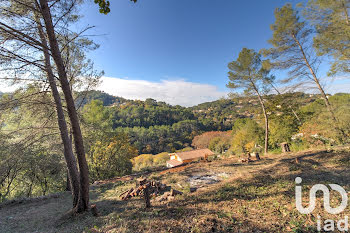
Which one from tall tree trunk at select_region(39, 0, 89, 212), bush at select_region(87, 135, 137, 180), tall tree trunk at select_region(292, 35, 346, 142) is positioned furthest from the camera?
bush at select_region(87, 135, 137, 180)

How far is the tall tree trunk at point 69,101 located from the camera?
3.45m

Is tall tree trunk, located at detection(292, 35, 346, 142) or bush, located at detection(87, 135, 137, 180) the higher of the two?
tall tree trunk, located at detection(292, 35, 346, 142)

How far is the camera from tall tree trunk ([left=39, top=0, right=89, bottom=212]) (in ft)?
11.3

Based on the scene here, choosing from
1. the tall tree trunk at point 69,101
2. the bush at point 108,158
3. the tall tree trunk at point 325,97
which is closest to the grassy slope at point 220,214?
the tall tree trunk at point 69,101

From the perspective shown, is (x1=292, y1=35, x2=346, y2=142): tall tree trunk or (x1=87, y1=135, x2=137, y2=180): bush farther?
(x1=87, y1=135, x2=137, y2=180): bush

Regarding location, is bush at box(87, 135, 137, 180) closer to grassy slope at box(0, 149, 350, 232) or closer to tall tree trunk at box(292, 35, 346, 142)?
grassy slope at box(0, 149, 350, 232)

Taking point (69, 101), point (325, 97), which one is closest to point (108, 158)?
point (69, 101)

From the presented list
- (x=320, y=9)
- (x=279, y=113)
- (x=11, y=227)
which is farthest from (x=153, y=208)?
(x=279, y=113)

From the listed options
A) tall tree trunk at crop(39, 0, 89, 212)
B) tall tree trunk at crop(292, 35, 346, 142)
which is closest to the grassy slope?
tall tree trunk at crop(39, 0, 89, 212)

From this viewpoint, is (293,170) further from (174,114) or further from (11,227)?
(174,114)

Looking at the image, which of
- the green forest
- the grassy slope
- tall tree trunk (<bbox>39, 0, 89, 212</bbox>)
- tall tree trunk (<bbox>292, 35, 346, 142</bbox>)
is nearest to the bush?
the green forest

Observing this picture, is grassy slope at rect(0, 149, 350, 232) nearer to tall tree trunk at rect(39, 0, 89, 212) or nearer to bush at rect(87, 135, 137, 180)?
tall tree trunk at rect(39, 0, 89, 212)

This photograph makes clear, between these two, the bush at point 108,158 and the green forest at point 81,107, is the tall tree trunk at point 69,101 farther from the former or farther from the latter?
the bush at point 108,158

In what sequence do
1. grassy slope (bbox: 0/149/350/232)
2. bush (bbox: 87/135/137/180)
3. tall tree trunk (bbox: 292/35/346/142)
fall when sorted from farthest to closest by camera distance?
bush (bbox: 87/135/137/180), tall tree trunk (bbox: 292/35/346/142), grassy slope (bbox: 0/149/350/232)
